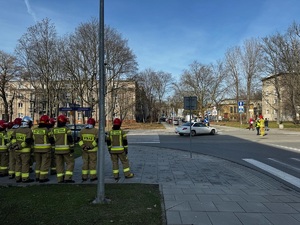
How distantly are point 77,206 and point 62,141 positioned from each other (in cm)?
279

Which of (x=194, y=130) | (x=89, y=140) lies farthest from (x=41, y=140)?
(x=194, y=130)

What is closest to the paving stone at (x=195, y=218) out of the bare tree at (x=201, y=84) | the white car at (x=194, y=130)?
the white car at (x=194, y=130)

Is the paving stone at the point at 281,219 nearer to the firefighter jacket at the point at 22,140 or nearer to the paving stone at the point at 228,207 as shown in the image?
the paving stone at the point at 228,207

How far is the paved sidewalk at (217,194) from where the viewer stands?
4773mm

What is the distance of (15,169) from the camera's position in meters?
7.87

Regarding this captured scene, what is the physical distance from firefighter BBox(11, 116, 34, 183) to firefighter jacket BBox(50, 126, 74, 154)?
29.1 inches

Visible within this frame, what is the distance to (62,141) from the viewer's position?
754cm

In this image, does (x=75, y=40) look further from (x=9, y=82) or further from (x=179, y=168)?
(x=179, y=168)

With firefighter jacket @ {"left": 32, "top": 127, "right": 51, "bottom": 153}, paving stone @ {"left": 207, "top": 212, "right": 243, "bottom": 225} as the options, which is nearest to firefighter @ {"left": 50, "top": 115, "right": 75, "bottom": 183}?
firefighter jacket @ {"left": 32, "top": 127, "right": 51, "bottom": 153}

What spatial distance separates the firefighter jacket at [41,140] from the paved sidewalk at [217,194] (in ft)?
3.11

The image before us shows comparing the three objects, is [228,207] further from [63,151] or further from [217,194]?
[63,151]

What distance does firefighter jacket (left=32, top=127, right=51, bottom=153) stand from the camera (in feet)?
24.9

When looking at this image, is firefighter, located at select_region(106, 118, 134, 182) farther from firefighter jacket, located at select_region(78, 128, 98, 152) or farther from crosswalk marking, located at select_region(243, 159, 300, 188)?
crosswalk marking, located at select_region(243, 159, 300, 188)

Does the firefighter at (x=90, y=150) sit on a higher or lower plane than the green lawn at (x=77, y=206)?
higher
